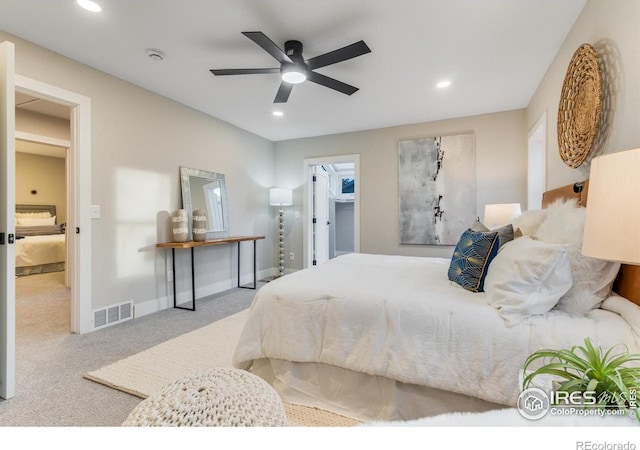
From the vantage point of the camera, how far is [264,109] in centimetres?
389

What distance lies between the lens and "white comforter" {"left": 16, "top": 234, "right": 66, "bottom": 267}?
5.27 meters

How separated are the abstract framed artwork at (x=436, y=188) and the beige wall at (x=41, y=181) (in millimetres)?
7344

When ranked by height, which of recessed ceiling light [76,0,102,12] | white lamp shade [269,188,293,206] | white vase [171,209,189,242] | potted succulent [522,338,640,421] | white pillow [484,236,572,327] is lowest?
potted succulent [522,338,640,421]

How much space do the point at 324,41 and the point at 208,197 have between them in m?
2.56

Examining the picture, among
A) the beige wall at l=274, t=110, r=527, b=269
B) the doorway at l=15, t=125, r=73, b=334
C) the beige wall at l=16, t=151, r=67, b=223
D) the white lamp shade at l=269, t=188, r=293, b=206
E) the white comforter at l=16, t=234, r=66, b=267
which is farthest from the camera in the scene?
the beige wall at l=16, t=151, r=67, b=223

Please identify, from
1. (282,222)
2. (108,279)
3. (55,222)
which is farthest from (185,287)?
(55,222)

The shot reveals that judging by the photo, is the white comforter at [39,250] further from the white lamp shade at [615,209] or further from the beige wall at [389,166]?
the white lamp shade at [615,209]

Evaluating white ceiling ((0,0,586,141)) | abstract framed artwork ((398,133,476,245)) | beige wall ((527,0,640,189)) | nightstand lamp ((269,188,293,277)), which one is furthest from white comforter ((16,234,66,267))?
beige wall ((527,0,640,189))

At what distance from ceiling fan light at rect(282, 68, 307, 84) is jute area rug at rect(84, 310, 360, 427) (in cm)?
224

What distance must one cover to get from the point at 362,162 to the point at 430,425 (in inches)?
173

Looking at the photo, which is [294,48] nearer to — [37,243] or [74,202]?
[74,202]

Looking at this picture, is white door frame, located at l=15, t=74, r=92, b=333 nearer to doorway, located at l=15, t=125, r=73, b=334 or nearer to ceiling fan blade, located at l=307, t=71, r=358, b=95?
doorway, located at l=15, t=125, r=73, b=334
